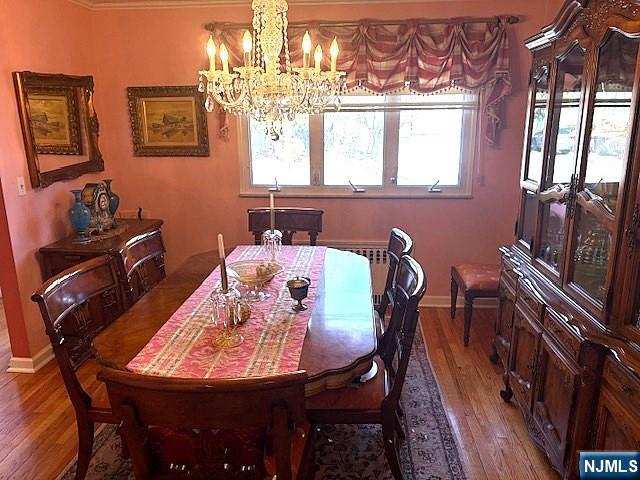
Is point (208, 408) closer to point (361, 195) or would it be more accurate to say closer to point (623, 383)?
point (623, 383)

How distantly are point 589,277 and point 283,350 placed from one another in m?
1.27

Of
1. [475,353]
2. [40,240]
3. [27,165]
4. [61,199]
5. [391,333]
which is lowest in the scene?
[475,353]

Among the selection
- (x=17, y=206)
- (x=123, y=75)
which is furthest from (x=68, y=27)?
(x=17, y=206)

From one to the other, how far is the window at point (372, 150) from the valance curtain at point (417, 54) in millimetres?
208

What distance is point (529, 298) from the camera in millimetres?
2334

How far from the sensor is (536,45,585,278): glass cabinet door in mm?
2021

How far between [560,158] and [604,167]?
412 millimetres

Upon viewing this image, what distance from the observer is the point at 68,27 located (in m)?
3.42

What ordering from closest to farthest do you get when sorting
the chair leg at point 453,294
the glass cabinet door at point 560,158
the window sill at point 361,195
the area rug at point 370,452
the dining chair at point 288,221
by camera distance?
1. the glass cabinet door at point 560,158
2. the area rug at point 370,452
3. the dining chair at point 288,221
4. the chair leg at point 453,294
5. the window sill at point 361,195

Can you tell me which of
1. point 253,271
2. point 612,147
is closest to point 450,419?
point 253,271

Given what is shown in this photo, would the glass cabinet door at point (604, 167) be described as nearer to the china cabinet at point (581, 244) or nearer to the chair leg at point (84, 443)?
the china cabinet at point (581, 244)

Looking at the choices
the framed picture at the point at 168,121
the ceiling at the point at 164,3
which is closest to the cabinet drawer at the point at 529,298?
the ceiling at the point at 164,3

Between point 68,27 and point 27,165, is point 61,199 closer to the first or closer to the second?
point 27,165

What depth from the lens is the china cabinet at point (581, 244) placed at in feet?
5.23
